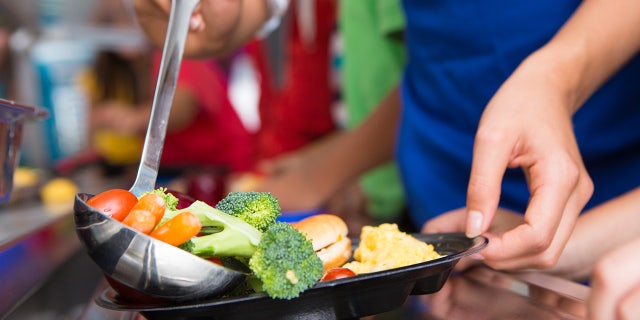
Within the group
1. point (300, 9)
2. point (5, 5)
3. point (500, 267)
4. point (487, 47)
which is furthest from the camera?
point (300, 9)

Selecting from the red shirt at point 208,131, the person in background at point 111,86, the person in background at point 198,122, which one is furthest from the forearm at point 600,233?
the person in background at point 111,86

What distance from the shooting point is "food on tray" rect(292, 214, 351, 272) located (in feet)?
2.77

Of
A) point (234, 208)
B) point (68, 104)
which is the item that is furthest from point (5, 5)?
point (234, 208)

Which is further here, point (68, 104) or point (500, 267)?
point (68, 104)

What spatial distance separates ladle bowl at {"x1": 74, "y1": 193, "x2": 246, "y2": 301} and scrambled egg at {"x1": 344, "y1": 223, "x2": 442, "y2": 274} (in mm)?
230

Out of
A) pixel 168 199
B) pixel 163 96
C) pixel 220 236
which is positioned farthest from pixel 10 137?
pixel 220 236

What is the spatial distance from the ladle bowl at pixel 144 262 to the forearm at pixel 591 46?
571mm

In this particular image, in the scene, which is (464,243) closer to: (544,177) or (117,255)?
(544,177)

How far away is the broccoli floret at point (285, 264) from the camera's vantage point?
2.11 ft

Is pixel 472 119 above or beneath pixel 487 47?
beneath

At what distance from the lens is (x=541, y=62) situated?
917mm

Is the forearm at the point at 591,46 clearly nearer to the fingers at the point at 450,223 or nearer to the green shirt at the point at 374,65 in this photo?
the fingers at the point at 450,223

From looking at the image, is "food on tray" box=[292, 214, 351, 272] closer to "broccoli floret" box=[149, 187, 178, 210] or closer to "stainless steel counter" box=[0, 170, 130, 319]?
"broccoli floret" box=[149, 187, 178, 210]

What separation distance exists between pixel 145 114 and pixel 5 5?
123cm
